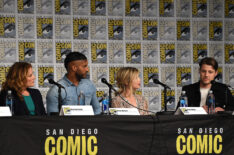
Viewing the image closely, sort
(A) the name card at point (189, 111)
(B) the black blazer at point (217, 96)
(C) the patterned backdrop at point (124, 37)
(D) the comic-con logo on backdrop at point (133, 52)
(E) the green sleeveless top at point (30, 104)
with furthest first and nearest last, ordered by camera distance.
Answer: (D) the comic-con logo on backdrop at point (133, 52), (C) the patterned backdrop at point (124, 37), (B) the black blazer at point (217, 96), (E) the green sleeveless top at point (30, 104), (A) the name card at point (189, 111)

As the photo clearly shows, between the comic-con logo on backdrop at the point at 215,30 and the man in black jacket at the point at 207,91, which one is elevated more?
the comic-con logo on backdrop at the point at 215,30

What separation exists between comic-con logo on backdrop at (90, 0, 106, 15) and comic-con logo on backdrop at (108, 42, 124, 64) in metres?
0.40

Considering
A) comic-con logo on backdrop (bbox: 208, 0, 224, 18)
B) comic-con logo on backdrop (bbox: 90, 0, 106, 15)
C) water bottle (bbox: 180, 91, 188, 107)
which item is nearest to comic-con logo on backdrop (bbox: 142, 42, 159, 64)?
comic-con logo on backdrop (bbox: 90, 0, 106, 15)

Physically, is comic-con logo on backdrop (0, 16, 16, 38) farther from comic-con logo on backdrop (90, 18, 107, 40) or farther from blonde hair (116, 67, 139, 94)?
blonde hair (116, 67, 139, 94)

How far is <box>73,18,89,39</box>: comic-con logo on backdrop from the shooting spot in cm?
557

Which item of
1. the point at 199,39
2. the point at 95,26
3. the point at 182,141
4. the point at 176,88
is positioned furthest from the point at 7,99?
the point at 199,39

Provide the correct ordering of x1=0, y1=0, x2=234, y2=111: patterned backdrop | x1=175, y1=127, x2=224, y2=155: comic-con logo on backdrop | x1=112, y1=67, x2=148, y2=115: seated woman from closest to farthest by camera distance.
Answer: x1=175, y1=127, x2=224, y2=155: comic-con logo on backdrop → x1=112, y1=67, x2=148, y2=115: seated woman → x1=0, y1=0, x2=234, y2=111: patterned backdrop

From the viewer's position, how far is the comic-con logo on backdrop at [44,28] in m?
5.43

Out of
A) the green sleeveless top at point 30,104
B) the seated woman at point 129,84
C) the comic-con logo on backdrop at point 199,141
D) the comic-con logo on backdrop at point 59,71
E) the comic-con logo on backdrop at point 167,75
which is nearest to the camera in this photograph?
the comic-con logo on backdrop at point 199,141

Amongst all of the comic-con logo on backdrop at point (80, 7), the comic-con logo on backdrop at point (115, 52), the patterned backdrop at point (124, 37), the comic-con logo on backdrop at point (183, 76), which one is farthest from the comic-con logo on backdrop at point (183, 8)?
the comic-con logo on backdrop at point (80, 7)

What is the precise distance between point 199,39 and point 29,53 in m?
2.19

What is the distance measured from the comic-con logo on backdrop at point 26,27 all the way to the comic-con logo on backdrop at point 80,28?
0.50m

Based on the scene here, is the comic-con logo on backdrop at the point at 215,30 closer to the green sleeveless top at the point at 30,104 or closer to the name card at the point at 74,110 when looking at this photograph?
the green sleeveless top at the point at 30,104

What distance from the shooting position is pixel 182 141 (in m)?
3.24
